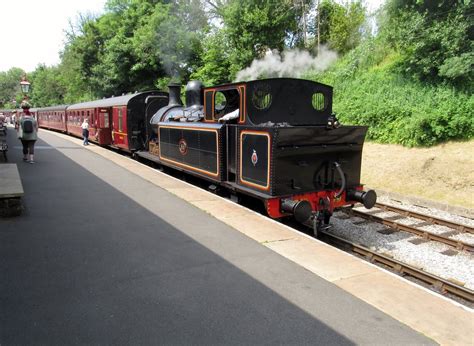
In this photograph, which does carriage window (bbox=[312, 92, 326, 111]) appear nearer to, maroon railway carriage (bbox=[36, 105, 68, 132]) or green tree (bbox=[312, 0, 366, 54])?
green tree (bbox=[312, 0, 366, 54])

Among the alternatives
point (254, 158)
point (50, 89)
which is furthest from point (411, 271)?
point (50, 89)

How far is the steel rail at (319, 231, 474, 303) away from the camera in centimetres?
468

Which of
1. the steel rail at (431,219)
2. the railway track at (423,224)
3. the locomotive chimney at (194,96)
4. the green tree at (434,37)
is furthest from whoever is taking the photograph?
the green tree at (434,37)

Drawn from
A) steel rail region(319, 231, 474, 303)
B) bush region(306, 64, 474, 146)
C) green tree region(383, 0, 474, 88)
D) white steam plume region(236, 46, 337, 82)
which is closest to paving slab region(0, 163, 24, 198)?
steel rail region(319, 231, 474, 303)

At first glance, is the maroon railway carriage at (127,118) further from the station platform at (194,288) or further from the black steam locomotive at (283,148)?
the station platform at (194,288)

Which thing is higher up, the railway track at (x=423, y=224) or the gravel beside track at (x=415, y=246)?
the railway track at (x=423, y=224)

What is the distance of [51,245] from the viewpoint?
4.53 meters

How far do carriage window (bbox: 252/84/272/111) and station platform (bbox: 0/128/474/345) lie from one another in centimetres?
185

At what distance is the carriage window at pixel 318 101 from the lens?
697 centimetres

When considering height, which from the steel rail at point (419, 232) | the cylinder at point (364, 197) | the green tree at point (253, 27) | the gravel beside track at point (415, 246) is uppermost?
the green tree at point (253, 27)

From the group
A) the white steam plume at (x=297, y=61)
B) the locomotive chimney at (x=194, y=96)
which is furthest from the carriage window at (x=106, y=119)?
the white steam plume at (x=297, y=61)

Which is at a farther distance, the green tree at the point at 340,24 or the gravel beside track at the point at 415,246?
the green tree at the point at 340,24

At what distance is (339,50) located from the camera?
22.4m

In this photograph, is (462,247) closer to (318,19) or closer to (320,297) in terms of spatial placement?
(320,297)
